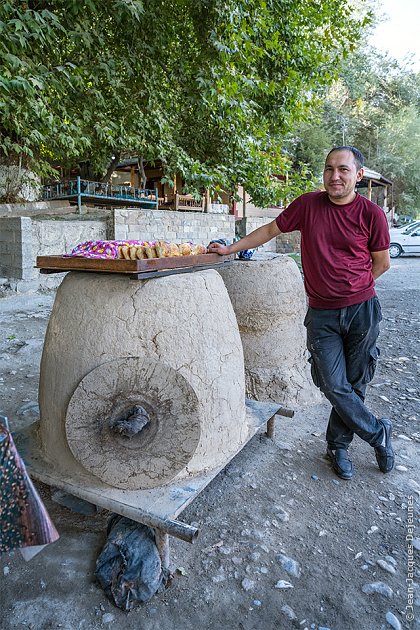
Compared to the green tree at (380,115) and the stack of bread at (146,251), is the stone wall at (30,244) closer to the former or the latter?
the stack of bread at (146,251)

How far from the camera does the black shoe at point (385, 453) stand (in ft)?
8.98

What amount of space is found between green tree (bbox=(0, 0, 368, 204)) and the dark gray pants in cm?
394

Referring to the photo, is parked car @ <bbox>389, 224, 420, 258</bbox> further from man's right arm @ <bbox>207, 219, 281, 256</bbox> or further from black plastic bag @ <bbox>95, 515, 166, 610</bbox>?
black plastic bag @ <bbox>95, 515, 166, 610</bbox>

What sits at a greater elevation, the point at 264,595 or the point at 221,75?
the point at 221,75

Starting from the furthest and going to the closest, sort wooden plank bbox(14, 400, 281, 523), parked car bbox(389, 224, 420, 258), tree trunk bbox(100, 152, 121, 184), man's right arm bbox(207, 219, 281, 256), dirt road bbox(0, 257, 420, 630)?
parked car bbox(389, 224, 420, 258) < tree trunk bbox(100, 152, 121, 184) < man's right arm bbox(207, 219, 281, 256) < wooden plank bbox(14, 400, 281, 523) < dirt road bbox(0, 257, 420, 630)

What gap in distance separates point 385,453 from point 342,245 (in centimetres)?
135

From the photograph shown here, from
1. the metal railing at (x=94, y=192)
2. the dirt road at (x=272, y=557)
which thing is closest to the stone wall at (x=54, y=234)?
Answer: the metal railing at (x=94, y=192)

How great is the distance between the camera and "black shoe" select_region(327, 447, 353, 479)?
2707 mm

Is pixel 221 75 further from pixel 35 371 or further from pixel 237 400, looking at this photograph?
pixel 237 400

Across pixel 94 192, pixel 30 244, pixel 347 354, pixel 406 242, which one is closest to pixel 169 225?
pixel 94 192

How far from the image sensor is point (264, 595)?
1880mm

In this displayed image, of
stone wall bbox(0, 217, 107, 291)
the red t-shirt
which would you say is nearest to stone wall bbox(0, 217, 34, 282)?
stone wall bbox(0, 217, 107, 291)

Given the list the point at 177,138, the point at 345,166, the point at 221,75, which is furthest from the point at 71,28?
the point at 345,166

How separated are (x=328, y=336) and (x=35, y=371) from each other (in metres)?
3.24
